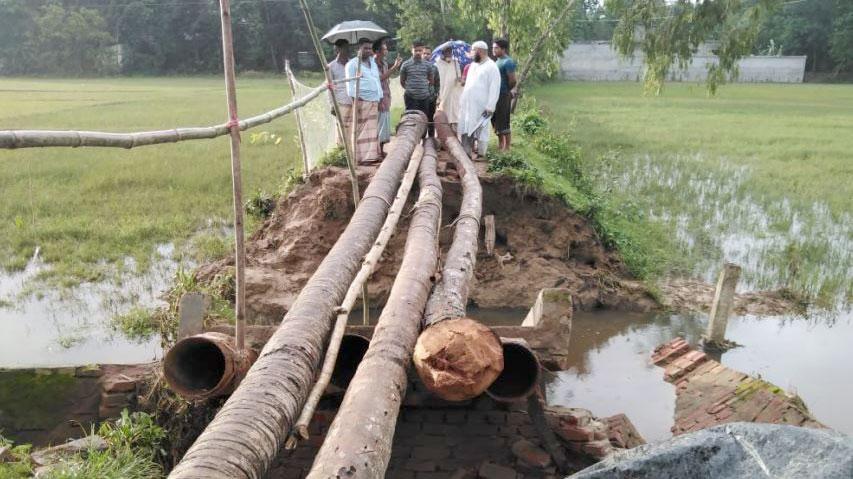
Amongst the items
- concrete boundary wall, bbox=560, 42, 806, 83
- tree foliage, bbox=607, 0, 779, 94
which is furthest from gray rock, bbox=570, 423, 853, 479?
concrete boundary wall, bbox=560, 42, 806, 83

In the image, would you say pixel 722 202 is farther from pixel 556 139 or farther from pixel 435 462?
pixel 435 462

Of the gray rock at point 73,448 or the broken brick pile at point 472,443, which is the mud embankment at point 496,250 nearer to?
the broken brick pile at point 472,443

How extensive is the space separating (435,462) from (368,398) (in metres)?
1.59

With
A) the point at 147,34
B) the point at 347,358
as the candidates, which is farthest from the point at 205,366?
the point at 147,34

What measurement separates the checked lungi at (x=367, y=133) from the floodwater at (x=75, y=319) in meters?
2.40

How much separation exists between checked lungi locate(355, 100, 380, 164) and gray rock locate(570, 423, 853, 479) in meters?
6.28

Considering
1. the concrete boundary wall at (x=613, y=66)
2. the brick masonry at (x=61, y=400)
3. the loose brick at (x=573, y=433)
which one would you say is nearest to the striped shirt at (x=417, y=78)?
the brick masonry at (x=61, y=400)

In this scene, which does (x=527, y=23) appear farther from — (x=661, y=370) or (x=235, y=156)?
(x=235, y=156)

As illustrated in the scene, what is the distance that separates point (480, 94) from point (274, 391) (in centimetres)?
591

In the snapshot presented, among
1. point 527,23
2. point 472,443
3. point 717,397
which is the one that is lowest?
point 717,397

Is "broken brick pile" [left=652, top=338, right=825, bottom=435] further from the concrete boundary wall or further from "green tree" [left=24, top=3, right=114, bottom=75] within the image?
"green tree" [left=24, top=3, right=114, bottom=75]

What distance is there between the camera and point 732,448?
6.19ft

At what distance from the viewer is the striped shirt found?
331 inches

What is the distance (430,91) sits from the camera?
853 cm
